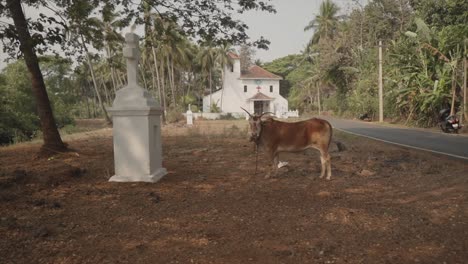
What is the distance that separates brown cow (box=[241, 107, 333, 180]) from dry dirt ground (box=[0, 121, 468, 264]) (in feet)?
1.93

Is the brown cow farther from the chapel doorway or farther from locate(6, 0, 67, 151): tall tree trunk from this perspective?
the chapel doorway

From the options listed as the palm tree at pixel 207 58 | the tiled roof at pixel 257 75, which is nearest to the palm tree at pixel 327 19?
the tiled roof at pixel 257 75

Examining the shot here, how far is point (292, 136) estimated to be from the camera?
7.84 metres

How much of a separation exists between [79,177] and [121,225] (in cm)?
351

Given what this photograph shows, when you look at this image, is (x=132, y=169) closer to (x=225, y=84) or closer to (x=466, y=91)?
(x=466, y=91)

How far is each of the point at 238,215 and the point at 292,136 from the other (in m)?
2.92

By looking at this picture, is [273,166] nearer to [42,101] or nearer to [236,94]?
[42,101]

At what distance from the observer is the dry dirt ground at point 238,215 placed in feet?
13.3

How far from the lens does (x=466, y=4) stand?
80.5 feet

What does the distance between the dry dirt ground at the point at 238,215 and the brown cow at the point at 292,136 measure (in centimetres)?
59

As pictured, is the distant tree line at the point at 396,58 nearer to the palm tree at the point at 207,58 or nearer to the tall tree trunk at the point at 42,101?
the palm tree at the point at 207,58

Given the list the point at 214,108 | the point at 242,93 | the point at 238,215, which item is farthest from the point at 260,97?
the point at 238,215

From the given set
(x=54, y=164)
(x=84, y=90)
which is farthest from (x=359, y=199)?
(x=84, y=90)

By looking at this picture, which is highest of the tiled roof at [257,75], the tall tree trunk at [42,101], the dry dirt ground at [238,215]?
the tiled roof at [257,75]
